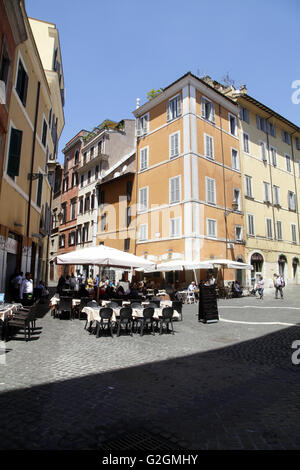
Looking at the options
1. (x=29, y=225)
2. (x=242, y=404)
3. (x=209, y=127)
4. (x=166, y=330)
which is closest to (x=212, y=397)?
(x=242, y=404)

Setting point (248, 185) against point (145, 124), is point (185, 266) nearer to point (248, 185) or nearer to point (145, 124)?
point (248, 185)

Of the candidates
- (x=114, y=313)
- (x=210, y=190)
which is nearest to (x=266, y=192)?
(x=210, y=190)

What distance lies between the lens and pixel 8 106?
11.1 meters

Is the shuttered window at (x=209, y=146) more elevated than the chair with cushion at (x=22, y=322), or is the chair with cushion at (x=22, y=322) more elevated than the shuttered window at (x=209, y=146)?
the shuttered window at (x=209, y=146)

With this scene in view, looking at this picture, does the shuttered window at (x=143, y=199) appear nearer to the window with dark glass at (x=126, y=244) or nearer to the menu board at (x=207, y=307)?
the window with dark glass at (x=126, y=244)

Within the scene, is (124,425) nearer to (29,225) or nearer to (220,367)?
(220,367)

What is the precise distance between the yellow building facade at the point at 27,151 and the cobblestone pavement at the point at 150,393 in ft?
19.3

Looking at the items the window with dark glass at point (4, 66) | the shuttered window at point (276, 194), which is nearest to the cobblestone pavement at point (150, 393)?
the window with dark glass at point (4, 66)

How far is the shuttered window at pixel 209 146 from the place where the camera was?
939 inches

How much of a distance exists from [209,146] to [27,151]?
1478 cm

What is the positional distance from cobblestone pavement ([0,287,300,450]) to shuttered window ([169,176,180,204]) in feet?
52.3

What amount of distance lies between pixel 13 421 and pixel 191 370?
310 centimetres

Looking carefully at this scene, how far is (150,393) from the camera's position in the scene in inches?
168

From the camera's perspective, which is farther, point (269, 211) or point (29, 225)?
point (269, 211)
